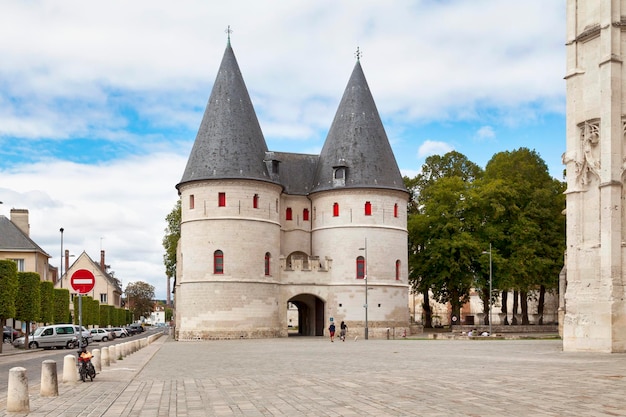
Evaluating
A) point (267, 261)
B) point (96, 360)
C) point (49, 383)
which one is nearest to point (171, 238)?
point (267, 261)

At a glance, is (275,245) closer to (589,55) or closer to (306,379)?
(589,55)

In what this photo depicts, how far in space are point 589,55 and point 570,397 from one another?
21.3 meters

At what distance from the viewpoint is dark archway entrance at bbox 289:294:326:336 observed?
211 ft

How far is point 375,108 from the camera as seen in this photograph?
64375 mm

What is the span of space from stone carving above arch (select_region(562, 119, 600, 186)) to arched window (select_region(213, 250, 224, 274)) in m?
31.1

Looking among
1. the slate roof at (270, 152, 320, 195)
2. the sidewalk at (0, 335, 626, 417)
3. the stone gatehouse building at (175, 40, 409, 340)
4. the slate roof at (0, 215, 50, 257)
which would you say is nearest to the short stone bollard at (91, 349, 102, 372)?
the sidewalk at (0, 335, 626, 417)

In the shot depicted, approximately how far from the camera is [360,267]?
6138 centimetres

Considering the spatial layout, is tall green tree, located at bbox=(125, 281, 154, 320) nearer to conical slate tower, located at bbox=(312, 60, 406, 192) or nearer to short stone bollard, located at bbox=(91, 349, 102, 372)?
conical slate tower, located at bbox=(312, 60, 406, 192)

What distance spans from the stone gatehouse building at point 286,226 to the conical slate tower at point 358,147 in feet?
0.28

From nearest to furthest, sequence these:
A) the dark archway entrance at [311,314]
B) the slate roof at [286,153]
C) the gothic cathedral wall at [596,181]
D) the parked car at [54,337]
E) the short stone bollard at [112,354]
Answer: the short stone bollard at [112,354] < the gothic cathedral wall at [596,181] < the parked car at [54,337] < the slate roof at [286,153] < the dark archway entrance at [311,314]

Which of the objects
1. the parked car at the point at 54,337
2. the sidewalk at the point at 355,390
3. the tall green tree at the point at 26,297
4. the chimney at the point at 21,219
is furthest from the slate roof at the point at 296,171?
the sidewalk at the point at 355,390

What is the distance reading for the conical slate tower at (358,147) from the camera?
61406 mm

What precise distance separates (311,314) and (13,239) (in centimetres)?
3296

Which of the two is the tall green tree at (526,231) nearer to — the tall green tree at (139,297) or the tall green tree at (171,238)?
the tall green tree at (171,238)
